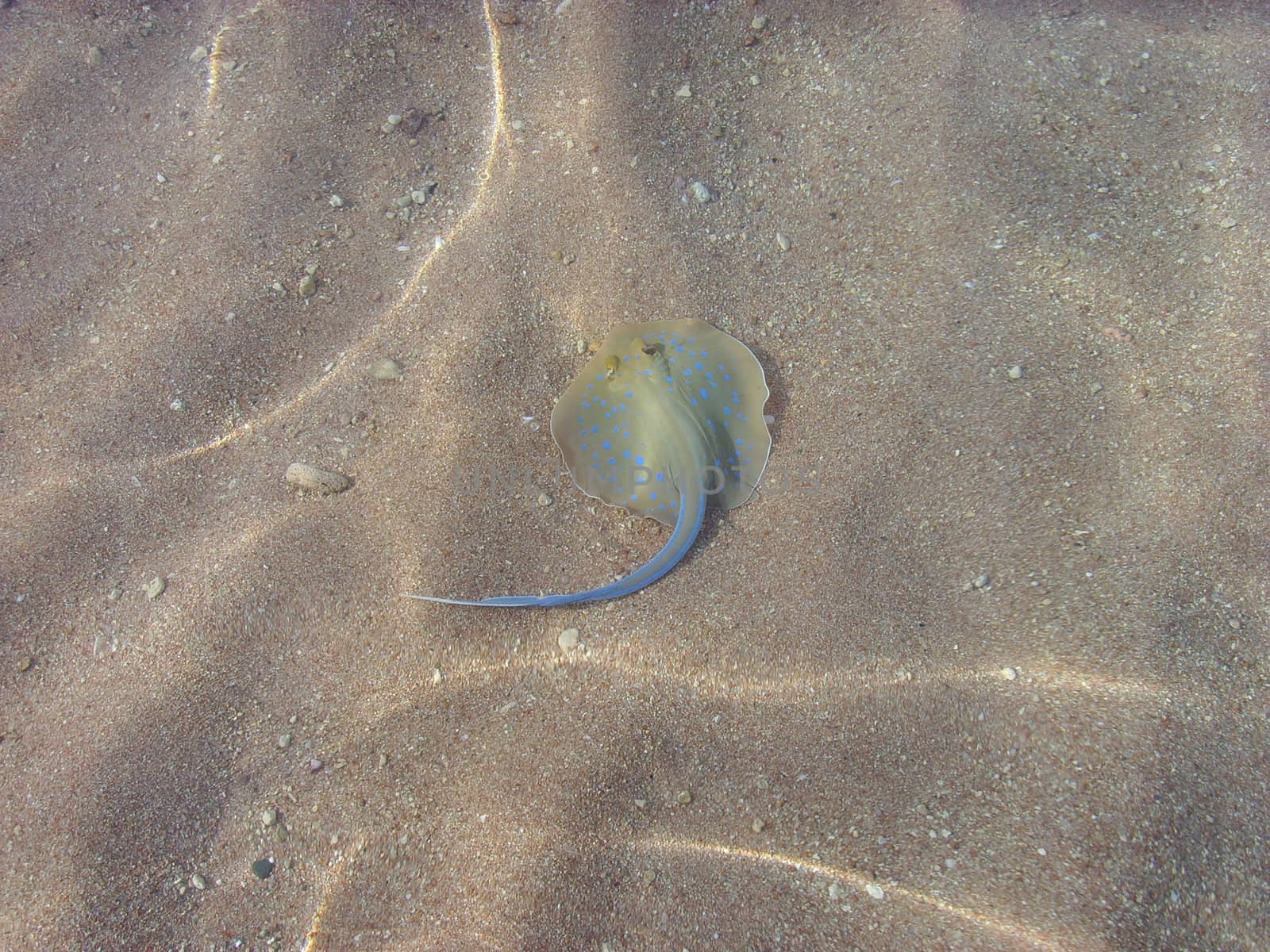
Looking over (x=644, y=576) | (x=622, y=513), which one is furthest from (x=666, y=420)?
(x=644, y=576)

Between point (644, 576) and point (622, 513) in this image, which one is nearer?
point (644, 576)

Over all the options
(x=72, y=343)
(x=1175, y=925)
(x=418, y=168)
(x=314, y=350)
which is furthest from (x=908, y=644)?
(x=72, y=343)

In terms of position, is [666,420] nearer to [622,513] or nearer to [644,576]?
[622,513]

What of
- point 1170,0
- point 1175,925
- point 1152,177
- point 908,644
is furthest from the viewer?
point 1170,0

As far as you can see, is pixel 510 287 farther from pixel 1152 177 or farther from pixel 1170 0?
pixel 1170 0

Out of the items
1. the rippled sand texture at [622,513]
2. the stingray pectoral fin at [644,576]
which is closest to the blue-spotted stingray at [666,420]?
the stingray pectoral fin at [644,576]

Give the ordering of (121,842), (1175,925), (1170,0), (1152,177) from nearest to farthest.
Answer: (1175,925)
(121,842)
(1152,177)
(1170,0)
